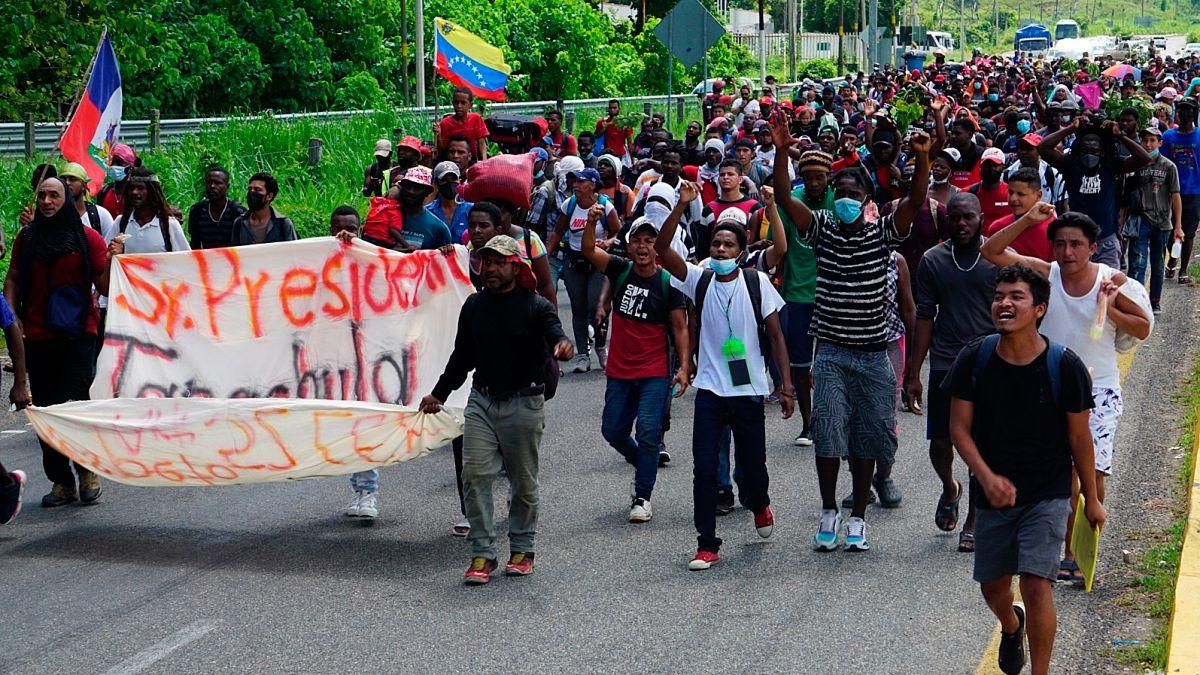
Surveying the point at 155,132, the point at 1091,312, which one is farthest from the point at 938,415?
the point at 155,132

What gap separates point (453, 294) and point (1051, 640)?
4154mm

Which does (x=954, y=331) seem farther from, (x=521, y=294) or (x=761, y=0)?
(x=761, y=0)

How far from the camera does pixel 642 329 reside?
8.73m

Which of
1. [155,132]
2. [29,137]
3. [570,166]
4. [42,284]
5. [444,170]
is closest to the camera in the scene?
[42,284]

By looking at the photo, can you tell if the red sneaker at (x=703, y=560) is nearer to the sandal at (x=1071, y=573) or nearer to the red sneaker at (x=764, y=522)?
the red sneaker at (x=764, y=522)

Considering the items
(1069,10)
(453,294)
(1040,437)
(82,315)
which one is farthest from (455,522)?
(1069,10)

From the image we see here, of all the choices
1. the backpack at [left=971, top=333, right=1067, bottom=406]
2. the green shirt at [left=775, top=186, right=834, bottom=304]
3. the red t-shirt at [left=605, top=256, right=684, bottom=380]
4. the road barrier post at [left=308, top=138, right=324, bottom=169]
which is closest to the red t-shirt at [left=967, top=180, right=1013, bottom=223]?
the green shirt at [left=775, top=186, right=834, bottom=304]

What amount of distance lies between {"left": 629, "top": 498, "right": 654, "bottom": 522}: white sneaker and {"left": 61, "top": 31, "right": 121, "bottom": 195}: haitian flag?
590 cm

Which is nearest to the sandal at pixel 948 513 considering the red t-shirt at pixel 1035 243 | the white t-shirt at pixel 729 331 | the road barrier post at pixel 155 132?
the white t-shirt at pixel 729 331

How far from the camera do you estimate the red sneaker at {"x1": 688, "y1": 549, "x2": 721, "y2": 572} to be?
7.61m

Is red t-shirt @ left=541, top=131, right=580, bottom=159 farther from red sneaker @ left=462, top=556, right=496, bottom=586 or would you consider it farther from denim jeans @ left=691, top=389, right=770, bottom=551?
red sneaker @ left=462, top=556, right=496, bottom=586

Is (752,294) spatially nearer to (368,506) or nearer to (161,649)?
(368,506)

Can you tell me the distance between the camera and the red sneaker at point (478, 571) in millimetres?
7424

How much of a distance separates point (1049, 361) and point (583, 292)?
7083mm
